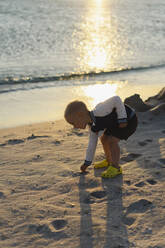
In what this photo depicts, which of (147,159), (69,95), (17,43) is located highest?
(17,43)

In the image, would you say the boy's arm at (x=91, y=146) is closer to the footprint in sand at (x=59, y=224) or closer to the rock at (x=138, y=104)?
the footprint in sand at (x=59, y=224)

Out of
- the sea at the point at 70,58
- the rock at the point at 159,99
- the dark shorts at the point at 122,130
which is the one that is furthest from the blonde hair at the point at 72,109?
the rock at the point at 159,99

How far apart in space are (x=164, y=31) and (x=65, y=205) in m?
15.0

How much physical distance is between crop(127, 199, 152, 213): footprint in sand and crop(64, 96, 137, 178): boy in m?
0.62

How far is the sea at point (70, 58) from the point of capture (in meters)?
7.98

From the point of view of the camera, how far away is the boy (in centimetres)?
380

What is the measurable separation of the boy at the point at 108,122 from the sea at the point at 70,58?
2.64 metres

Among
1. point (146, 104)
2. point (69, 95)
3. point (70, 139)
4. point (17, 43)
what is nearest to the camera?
point (70, 139)

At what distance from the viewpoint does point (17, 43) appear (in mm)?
13633

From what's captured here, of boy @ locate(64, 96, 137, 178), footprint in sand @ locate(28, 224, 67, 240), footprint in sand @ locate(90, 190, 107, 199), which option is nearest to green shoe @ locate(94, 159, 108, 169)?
boy @ locate(64, 96, 137, 178)

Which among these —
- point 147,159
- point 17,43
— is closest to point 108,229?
point 147,159

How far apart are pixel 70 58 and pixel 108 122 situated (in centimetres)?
866

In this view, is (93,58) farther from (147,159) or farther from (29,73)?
(147,159)

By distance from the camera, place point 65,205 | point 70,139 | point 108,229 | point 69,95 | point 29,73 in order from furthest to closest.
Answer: point 29,73, point 69,95, point 70,139, point 65,205, point 108,229
